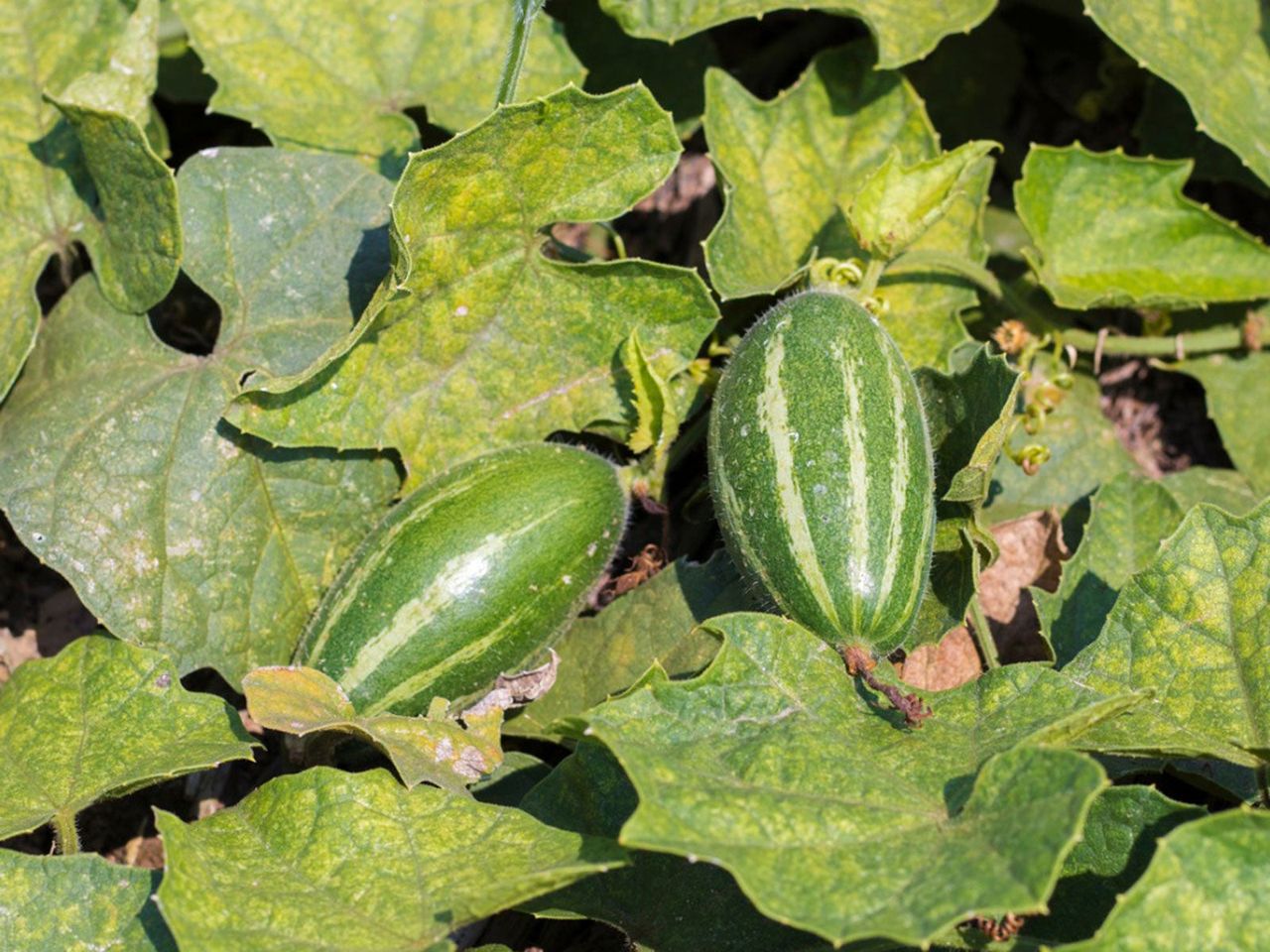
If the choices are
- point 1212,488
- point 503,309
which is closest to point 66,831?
point 503,309

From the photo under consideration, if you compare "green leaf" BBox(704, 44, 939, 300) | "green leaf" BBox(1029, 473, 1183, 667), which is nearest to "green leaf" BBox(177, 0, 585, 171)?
"green leaf" BBox(704, 44, 939, 300)

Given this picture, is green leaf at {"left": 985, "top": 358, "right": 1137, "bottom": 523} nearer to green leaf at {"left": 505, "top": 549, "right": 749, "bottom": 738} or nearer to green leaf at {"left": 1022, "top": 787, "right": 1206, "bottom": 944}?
green leaf at {"left": 505, "top": 549, "right": 749, "bottom": 738}

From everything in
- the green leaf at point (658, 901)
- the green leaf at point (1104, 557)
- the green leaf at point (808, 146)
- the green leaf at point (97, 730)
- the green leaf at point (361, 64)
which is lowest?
the green leaf at point (658, 901)

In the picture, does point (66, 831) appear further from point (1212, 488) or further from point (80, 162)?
point (1212, 488)

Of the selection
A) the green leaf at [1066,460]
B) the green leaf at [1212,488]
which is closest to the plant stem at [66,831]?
the green leaf at [1066,460]

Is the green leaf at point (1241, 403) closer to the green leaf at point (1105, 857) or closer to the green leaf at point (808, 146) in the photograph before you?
the green leaf at point (808, 146)

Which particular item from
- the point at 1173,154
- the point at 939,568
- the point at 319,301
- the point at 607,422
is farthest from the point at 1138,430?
the point at 319,301

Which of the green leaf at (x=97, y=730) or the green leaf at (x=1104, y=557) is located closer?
the green leaf at (x=97, y=730)
